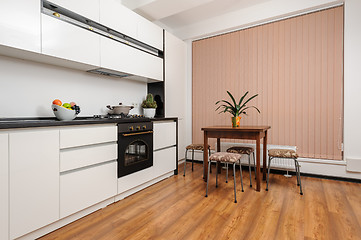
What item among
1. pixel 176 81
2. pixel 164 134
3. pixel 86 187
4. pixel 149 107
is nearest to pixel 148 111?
pixel 149 107

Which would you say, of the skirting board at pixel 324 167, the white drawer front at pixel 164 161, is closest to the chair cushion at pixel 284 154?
the skirting board at pixel 324 167

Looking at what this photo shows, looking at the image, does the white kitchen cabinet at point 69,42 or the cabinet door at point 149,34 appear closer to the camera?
the white kitchen cabinet at point 69,42

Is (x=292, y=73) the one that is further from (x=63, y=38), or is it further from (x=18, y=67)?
(x=18, y=67)

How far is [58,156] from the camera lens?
5.84ft

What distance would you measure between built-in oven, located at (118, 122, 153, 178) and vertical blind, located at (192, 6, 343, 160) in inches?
68.5

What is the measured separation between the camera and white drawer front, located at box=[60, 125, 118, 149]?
184cm

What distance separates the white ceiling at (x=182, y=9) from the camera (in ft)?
10.1

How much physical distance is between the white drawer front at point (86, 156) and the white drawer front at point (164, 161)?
812mm

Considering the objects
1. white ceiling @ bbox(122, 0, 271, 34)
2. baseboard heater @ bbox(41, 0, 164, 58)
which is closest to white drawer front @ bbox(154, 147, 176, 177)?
baseboard heater @ bbox(41, 0, 164, 58)

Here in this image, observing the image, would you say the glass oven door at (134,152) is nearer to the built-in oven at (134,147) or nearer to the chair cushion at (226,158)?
the built-in oven at (134,147)

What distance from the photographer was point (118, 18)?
2.70m

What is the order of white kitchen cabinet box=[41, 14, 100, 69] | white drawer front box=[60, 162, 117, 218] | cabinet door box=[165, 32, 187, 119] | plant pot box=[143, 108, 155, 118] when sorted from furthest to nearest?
1. cabinet door box=[165, 32, 187, 119]
2. plant pot box=[143, 108, 155, 118]
3. white kitchen cabinet box=[41, 14, 100, 69]
4. white drawer front box=[60, 162, 117, 218]

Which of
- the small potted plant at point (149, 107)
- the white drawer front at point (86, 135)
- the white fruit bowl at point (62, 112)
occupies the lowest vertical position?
the white drawer front at point (86, 135)

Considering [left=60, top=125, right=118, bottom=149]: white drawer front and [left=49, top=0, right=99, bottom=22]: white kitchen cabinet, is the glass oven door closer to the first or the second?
[left=60, top=125, right=118, bottom=149]: white drawer front
